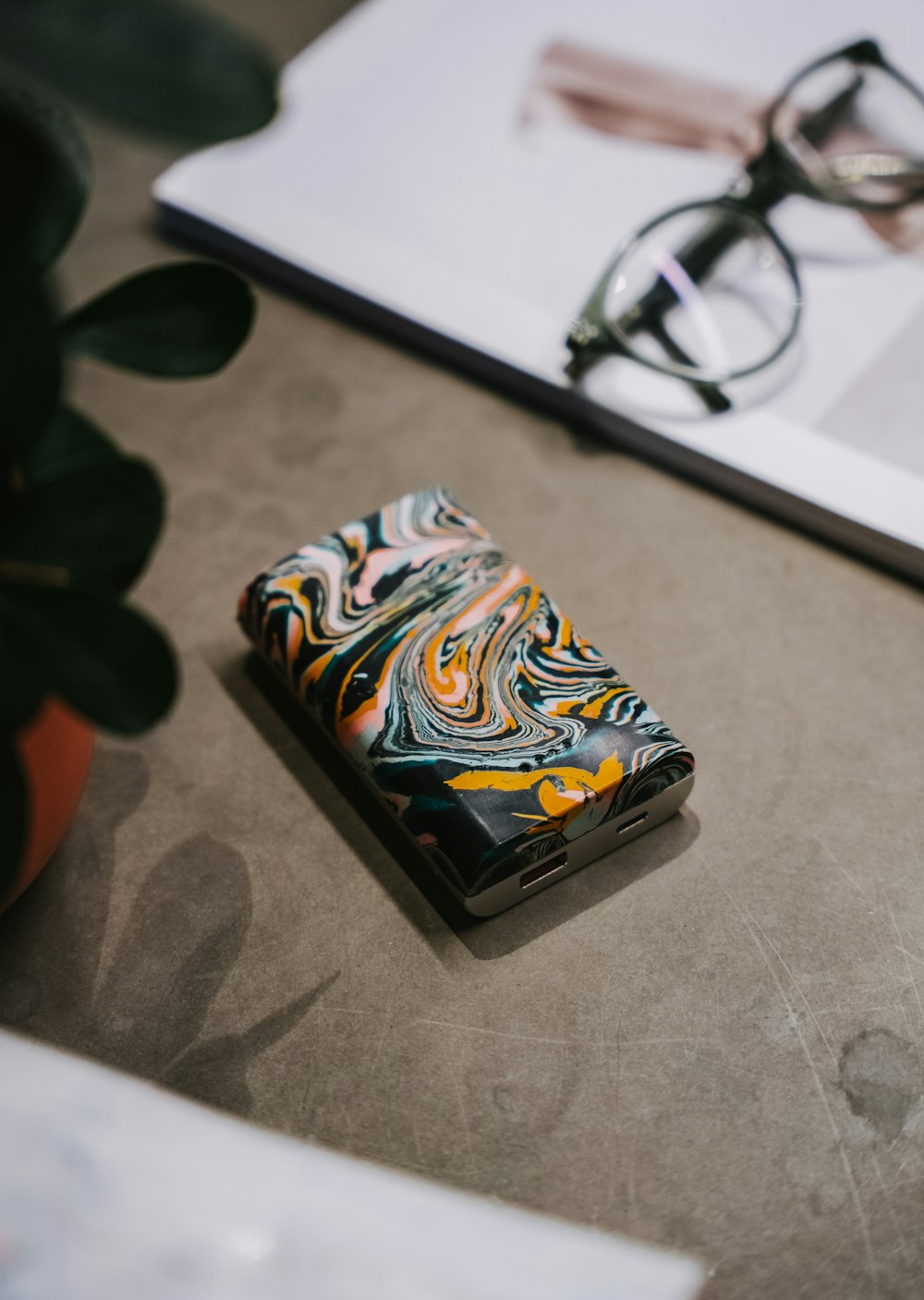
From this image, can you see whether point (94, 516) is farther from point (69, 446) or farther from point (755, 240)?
point (755, 240)

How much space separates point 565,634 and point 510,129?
32 cm

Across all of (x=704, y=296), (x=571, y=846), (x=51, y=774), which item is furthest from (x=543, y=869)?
(x=704, y=296)

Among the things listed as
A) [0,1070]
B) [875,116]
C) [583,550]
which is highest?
[875,116]

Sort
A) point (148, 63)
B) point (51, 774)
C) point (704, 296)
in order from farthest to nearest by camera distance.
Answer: point (704, 296) → point (51, 774) → point (148, 63)

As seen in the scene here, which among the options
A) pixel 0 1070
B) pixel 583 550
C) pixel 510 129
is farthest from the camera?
pixel 510 129

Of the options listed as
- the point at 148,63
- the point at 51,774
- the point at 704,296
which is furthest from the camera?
the point at 704,296

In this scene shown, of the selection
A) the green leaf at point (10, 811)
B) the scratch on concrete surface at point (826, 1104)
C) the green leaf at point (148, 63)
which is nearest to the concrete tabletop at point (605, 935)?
the scratch on concrete surface at point (826, 1104)

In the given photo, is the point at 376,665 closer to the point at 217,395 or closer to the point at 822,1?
the point at 217,395

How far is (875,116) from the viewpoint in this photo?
572 millimetres

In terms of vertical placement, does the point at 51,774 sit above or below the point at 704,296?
below

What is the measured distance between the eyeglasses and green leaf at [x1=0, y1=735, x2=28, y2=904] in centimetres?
31

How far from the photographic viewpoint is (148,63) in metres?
0.19

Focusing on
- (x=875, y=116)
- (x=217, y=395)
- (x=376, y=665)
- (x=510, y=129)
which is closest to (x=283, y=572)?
(x=376, y=665)

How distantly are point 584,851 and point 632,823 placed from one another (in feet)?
0.06
